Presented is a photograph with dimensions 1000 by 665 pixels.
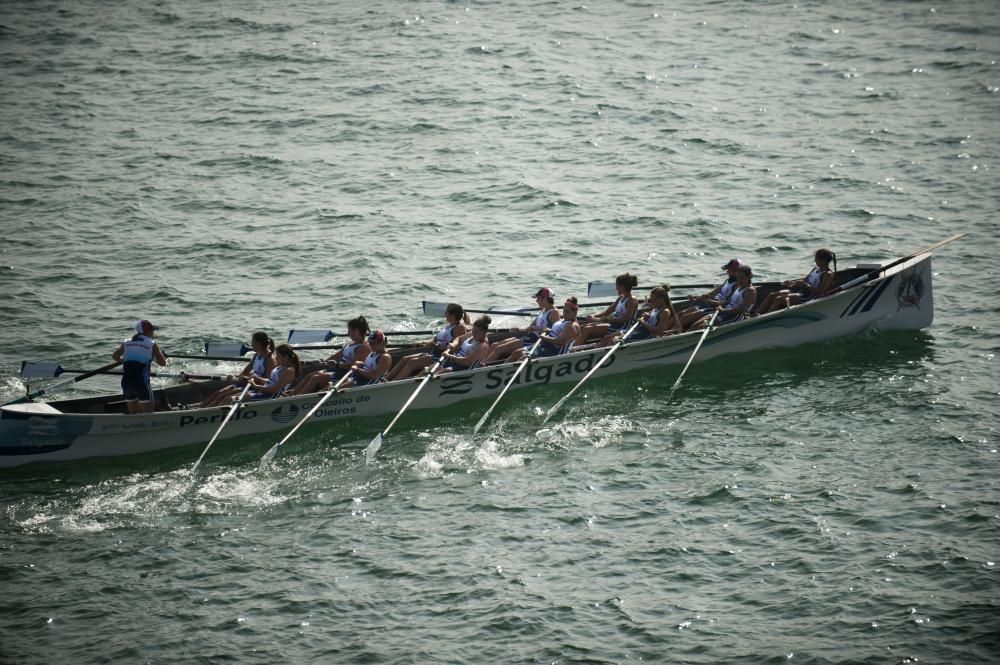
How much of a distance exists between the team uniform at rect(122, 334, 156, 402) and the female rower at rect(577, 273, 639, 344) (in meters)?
7.64

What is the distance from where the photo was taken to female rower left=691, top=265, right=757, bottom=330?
72.2 feet

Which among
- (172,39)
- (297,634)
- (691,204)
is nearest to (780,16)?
(691,204)

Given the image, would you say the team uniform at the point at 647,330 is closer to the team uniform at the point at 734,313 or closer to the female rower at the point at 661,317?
the female rower at the point at 661,317

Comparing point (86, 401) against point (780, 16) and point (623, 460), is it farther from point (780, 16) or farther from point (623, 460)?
point (780, 16)

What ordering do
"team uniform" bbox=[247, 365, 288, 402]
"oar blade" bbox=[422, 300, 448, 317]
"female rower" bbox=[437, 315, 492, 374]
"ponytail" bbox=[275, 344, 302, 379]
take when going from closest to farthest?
1. "ponytail" bbox=[275, 344, 302, 379]
2. "team uniform" bbox=[247, 365, 288, 402]
3. "female rower" bbox=[437, 315, 492, 374]
4. "oar blade" bbox=[422, 300, 448, 317]

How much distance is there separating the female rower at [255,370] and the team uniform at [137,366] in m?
1.02

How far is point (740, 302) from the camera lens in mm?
22094

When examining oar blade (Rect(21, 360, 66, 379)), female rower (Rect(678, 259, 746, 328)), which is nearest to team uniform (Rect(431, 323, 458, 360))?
female rower (Rect(678, 259, 746, 328))

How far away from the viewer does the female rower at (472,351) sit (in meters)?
20.5

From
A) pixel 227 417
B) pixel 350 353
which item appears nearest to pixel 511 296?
pixel 350 353

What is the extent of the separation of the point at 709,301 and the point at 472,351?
4.86 m

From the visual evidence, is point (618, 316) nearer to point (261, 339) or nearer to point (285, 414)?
point (285, 414)

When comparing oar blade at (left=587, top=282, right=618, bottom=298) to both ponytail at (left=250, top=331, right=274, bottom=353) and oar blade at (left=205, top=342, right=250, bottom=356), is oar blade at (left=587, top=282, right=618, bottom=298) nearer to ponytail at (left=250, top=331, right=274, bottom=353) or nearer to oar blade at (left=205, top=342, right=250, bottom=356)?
ponytail at (left=250, top=331, right=274, bottom=353)

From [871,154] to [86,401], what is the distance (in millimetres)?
21790
